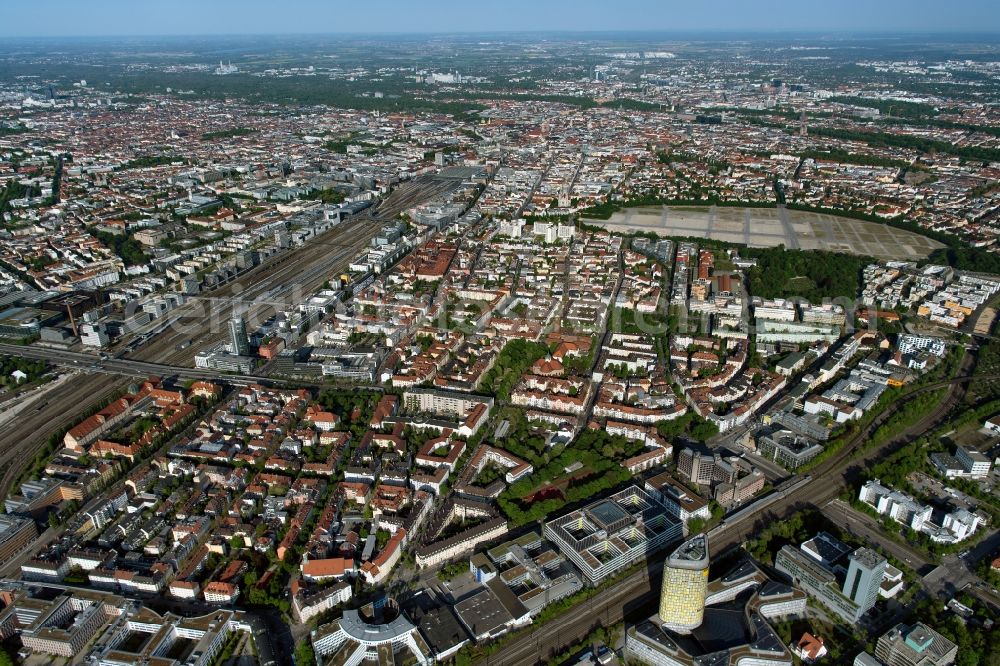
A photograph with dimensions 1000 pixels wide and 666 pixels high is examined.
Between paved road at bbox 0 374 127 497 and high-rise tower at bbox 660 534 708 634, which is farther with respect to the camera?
paved road at bbox 0 374 127 497

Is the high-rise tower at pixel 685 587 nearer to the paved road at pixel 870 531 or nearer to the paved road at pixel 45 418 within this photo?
the paved road at pixel 870 531

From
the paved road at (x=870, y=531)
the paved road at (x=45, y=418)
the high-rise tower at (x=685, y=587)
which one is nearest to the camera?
the high-rise tower at (x=685, y=587)

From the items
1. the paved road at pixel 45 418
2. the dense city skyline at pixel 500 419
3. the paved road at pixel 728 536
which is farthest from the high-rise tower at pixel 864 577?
the paved road at pixel 45 418

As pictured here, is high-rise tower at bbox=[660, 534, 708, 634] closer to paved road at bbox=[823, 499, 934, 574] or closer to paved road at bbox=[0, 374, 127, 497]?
paved road at bbox=[823, 499, 934, 574]

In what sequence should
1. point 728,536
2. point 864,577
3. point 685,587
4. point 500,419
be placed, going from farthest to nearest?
point 500,419, point 728,536, point 864,577, point 685,587

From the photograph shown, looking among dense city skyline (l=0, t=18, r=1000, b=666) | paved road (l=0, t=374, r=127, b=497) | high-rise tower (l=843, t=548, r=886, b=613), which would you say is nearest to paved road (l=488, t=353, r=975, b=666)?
dense city skyline (l=0, t=18, r=1000, b=666)

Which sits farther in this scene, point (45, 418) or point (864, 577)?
point (45, 418)

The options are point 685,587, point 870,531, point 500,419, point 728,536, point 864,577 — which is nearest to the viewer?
point 685,587

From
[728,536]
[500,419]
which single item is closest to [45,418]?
[500,419]

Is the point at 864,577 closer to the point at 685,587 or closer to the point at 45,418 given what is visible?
the point at 685,587
